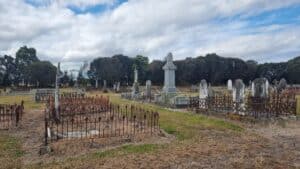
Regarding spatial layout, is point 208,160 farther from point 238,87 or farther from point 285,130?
point 238,87

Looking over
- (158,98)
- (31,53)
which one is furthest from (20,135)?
(31,53)

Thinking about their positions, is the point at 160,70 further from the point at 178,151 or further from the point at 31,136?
the point at 178,151

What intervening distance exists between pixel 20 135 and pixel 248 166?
27.3ft

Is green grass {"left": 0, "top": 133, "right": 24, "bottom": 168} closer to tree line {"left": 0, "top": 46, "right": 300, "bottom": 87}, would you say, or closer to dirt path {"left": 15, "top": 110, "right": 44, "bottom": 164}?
dirt path {"left": 15, "top": 110, "right": 44, "bottom": 164}

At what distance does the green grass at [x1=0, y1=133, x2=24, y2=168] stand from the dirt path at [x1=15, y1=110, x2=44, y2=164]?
7.2 inches

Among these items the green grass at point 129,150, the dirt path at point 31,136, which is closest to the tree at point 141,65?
the dirt path at point 31,136

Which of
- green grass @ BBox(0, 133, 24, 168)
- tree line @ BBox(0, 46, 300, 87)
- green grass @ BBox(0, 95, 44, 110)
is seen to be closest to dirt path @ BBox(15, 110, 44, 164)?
green grass @ BBox(0, 133, 24, 168)

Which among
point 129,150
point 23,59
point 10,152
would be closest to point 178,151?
point 129,150

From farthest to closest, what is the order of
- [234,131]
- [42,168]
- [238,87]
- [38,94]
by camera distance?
[38,94] < [238,87] < [234,131] < [42,168]

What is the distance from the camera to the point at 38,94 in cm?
3209

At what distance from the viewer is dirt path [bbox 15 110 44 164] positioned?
355 inches

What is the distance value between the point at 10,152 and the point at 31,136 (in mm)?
2615

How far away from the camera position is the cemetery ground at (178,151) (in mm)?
8102

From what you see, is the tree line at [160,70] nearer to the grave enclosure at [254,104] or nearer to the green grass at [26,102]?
the green grass at [26,102]
